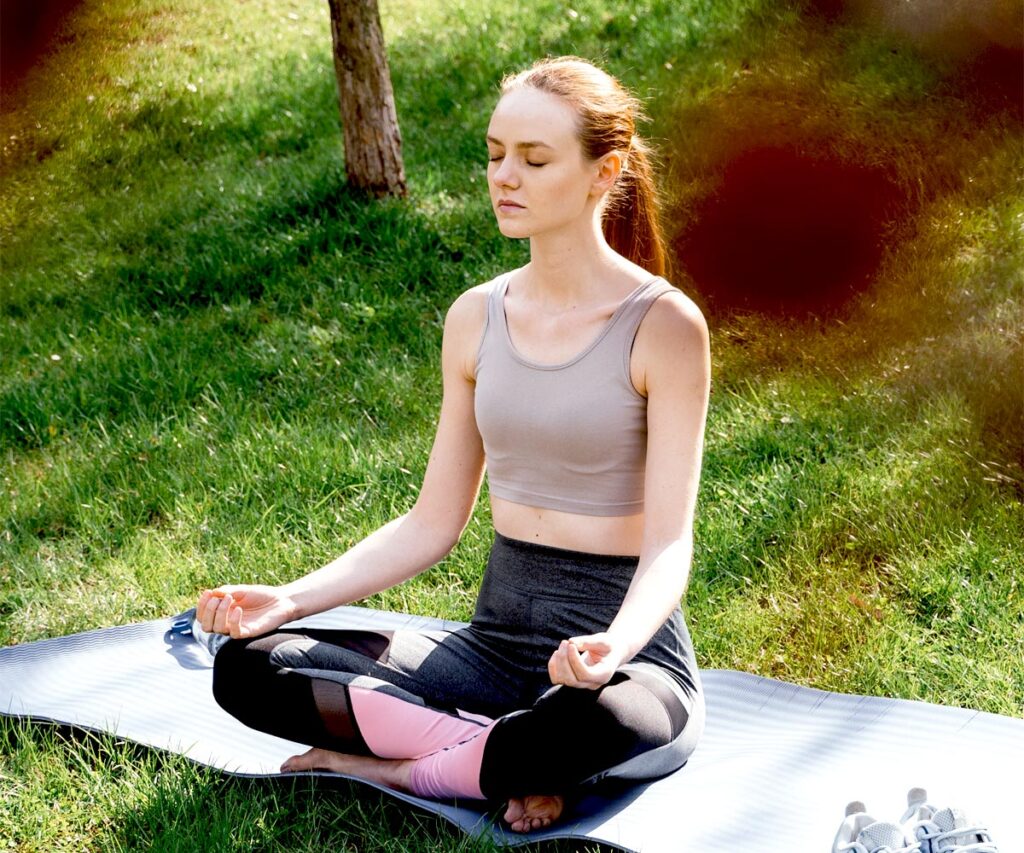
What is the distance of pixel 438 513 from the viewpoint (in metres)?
2.79

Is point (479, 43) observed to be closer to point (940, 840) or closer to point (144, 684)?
point (144, 684)

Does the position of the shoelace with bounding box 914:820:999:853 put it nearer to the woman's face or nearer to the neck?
the neck

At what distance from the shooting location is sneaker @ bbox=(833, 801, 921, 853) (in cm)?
227

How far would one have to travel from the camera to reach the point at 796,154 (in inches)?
252

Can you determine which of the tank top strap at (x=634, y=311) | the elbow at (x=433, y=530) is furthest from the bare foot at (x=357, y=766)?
the tank top strap at (x=634, y=311)

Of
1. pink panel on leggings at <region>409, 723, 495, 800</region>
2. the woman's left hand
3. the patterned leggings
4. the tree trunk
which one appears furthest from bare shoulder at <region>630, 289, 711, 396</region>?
the tree trunk

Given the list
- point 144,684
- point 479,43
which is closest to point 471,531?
point 144,684

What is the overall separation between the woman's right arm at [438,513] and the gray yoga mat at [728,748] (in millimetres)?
468

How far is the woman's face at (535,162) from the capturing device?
2400mm

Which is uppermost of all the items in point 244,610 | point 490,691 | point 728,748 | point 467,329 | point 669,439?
point 467,329

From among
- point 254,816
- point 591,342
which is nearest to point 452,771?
point 254,816

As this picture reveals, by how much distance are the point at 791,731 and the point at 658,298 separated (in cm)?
112

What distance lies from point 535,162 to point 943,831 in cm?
149

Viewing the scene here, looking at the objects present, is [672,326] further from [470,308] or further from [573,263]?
[470,308]
